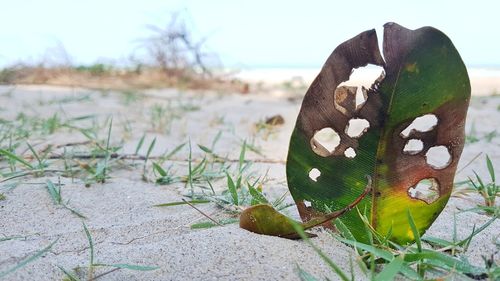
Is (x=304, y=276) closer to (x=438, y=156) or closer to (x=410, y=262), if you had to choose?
(x=410, y=262)

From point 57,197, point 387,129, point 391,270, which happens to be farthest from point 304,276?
point 57,197

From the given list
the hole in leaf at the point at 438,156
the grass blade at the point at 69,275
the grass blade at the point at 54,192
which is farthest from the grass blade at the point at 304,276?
the hole in leaf at the point at 438,156

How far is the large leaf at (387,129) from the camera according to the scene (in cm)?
84

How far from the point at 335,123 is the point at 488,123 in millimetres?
2457

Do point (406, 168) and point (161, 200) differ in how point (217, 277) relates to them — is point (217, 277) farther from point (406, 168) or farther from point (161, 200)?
point (161, 200)

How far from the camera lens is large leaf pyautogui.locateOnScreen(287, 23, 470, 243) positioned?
0.84m

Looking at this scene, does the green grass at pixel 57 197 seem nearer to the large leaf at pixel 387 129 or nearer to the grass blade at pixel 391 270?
the large leaf at pixel 387 129

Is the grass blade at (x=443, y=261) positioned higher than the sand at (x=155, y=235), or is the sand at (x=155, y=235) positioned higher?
the grass blade at (x=443, y=261)

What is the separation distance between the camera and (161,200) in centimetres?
125

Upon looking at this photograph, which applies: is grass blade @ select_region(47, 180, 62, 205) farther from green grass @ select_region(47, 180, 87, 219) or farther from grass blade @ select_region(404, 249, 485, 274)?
grass blade @ select_region(404, 249, 485, 274)

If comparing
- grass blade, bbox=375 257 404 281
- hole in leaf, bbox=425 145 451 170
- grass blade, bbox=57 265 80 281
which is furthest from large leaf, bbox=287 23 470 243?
hole in leaf, bbox=425 145 451 170

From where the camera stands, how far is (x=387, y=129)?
2.88 feet

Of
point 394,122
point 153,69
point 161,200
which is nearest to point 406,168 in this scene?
point 394,122

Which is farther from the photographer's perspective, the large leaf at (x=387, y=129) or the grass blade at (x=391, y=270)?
the large leaf at (x=387, y=129)
